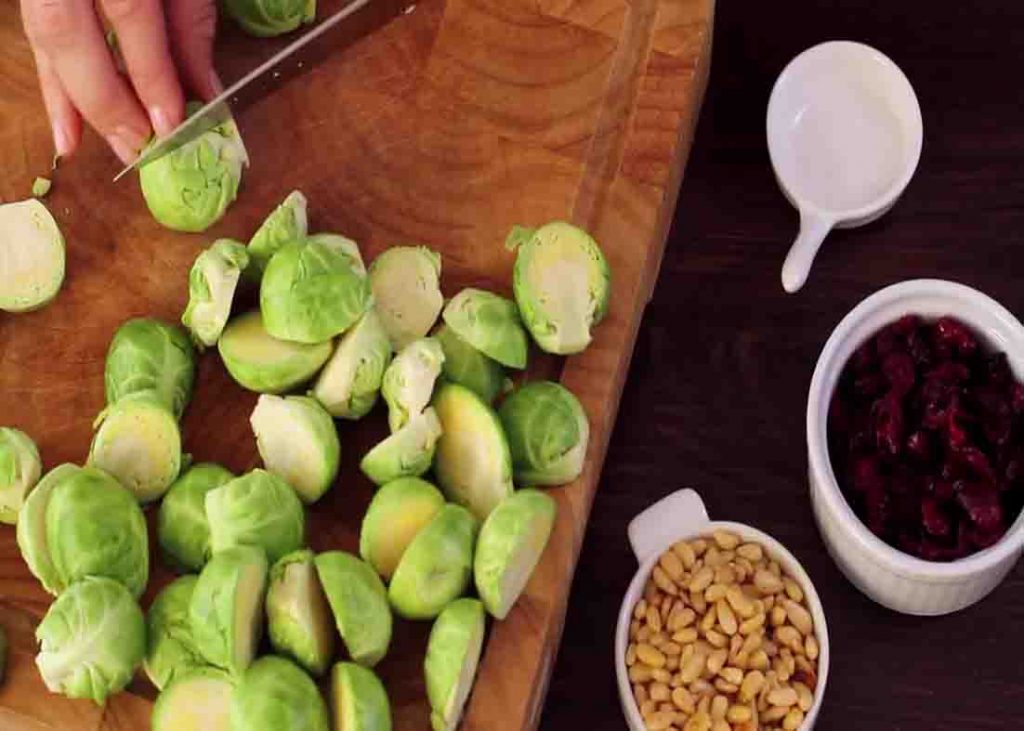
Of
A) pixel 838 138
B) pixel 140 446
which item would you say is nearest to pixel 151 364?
pixel 140 446

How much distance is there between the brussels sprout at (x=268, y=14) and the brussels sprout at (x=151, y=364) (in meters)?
0.32

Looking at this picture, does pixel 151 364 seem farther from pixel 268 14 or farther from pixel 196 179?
pixel 268 14

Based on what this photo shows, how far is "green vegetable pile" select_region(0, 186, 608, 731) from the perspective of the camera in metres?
1.20

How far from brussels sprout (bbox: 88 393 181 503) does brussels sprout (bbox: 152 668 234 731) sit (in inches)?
7.2

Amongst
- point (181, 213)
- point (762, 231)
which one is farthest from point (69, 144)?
point (762, 231)

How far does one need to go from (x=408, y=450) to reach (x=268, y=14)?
476 millimetres

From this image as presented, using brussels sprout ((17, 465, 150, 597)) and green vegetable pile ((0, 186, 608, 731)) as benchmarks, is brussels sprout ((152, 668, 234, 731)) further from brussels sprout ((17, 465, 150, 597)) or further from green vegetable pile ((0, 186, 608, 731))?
brussels sprout ((17, 465, 150, 597))

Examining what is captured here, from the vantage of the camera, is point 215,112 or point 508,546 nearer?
point 508,546

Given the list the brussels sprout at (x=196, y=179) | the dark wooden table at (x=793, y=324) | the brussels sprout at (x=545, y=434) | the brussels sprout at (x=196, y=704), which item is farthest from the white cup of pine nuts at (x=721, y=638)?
the brussels sprout at (x=196, y=179)

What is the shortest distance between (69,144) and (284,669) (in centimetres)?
56

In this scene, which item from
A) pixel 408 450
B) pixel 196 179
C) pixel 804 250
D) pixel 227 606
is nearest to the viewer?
pixel 227 606

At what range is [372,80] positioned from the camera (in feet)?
4.86

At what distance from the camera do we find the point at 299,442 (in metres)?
1.29

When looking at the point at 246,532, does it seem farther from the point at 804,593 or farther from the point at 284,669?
the point at 804,593
